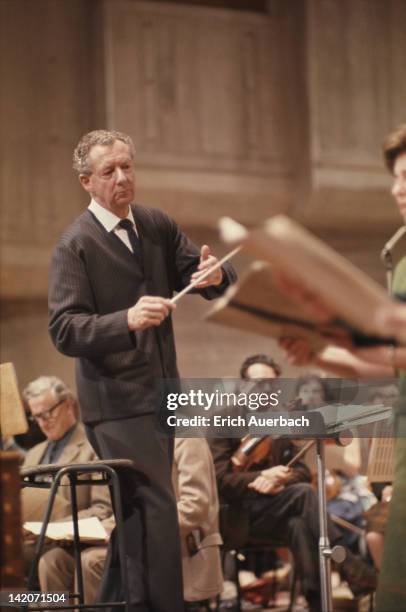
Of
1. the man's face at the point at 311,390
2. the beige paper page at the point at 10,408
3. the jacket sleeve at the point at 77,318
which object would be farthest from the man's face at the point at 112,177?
the man's face at the point at 311,390

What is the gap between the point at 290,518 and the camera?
4.61m

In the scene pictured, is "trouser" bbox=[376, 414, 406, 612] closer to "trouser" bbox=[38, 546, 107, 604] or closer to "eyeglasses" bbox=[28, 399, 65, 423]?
"trouser" bbox=[38, 546, 107, 604]

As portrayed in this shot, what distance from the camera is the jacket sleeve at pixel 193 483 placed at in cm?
408

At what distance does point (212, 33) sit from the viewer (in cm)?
791

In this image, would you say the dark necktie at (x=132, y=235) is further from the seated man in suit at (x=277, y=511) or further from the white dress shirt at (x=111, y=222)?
the seated man in suit at (x=277, y=511)

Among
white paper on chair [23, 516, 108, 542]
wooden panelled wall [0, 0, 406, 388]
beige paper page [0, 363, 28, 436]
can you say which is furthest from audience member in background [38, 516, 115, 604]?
wooden panelled wall [0, 0, 406, 388]

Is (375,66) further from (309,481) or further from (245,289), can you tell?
(245,289)

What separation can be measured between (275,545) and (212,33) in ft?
15.1

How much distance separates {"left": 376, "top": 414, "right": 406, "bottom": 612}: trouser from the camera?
210cm

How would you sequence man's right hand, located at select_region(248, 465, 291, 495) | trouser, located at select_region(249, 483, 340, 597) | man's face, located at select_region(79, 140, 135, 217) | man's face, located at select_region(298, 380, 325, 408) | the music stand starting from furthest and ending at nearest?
man's face, located at select_region(298, 380, 325, 408)
trouser, located at select_region(249, 483, 340, 597)
man's right hand, located at select_region(248, 465, 291, 495)
man's face, located at select_region(79, 140, 135, 217)
the music stand

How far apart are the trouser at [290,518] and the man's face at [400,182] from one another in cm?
252

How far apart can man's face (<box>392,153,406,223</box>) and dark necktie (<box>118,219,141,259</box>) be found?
A: 3.17 ft

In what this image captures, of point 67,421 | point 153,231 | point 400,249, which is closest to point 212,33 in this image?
point 400,249

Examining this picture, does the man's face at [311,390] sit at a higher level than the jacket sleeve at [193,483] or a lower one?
higher
